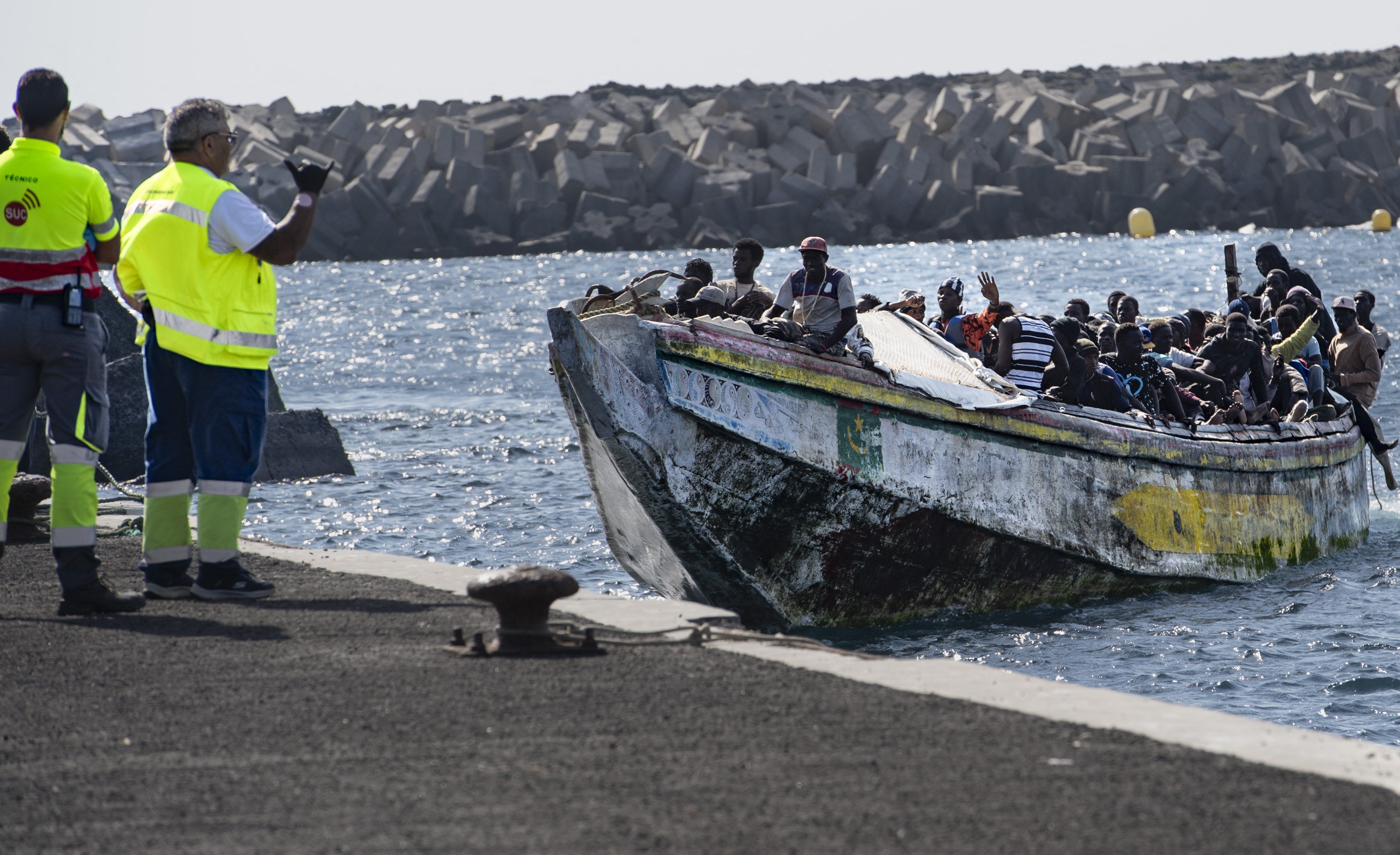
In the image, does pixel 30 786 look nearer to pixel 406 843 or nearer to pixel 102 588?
pixel 406 843

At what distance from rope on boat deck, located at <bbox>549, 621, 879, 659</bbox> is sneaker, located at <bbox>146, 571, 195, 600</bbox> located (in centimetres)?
183

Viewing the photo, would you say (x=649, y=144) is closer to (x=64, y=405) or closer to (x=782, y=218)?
(x=782, y=218)

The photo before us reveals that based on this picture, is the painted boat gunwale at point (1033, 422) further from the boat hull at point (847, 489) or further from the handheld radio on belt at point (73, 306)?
the handheld radio on belt at point (73, 306)

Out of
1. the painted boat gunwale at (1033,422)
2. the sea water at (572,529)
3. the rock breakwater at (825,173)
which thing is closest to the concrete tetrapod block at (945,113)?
the rock breakwater at (825,173)

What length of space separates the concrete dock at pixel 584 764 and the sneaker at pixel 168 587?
30.7 inches

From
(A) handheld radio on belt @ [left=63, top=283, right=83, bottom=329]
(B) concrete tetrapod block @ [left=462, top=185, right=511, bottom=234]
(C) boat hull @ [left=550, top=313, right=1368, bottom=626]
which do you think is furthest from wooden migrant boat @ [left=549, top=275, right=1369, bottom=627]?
(B) concrete tetrapod block @ [left=462, top=185, right=511, bottom=234]

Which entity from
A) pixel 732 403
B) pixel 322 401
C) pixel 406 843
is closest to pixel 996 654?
pixel 732 403

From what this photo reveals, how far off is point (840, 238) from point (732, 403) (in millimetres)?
67377

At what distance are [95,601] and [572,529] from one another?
914 centimetres

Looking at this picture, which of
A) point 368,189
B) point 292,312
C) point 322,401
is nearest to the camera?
point 322,401

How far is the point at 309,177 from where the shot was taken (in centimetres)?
597

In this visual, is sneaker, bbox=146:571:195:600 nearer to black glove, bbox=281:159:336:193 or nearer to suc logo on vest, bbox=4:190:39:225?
suc logo on vest, bbox=4:190:39:225

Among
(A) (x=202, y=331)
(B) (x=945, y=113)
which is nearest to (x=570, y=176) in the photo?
(B) (x=945, y=113)

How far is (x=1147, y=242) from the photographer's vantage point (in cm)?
7844
